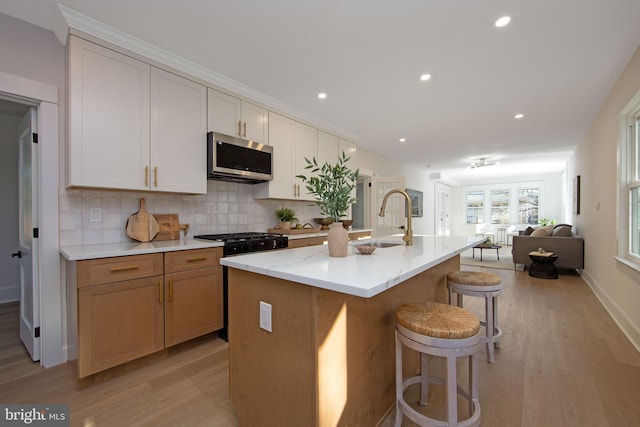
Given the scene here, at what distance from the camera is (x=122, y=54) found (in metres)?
2.19

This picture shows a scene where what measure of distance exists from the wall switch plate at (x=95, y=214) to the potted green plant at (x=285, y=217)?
73.7 inches

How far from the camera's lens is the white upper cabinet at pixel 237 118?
280 cm

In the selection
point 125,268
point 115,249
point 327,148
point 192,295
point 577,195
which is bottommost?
point 192,295

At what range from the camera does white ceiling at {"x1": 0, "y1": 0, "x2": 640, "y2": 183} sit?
6.11 ft

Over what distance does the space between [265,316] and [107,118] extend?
6.54ft

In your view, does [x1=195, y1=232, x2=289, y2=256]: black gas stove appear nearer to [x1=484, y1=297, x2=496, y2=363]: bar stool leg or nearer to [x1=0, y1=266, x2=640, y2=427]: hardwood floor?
[x1=0, y1=266, x2=640, y2=427]: hardwood floor

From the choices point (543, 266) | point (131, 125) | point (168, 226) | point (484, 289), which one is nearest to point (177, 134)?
point (131, 125)

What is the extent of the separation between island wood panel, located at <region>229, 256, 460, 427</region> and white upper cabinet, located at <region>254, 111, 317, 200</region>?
83.2 inches

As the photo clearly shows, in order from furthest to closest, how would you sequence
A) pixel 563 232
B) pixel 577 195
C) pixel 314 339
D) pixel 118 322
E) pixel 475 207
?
1. pixel 475 207
2. pixel 577 195
3. pixel 563 232
4. pixel 118 322
5. pixel 314 339

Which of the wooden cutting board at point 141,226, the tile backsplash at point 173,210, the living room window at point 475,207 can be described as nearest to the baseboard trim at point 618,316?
the tile backsplash at point 173,210

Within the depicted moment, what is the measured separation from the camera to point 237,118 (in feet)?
9.81

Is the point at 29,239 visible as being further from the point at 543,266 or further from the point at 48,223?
the point at 543,266

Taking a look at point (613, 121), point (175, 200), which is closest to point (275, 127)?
point (175, 200)

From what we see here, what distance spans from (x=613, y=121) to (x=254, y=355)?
4227 mm
